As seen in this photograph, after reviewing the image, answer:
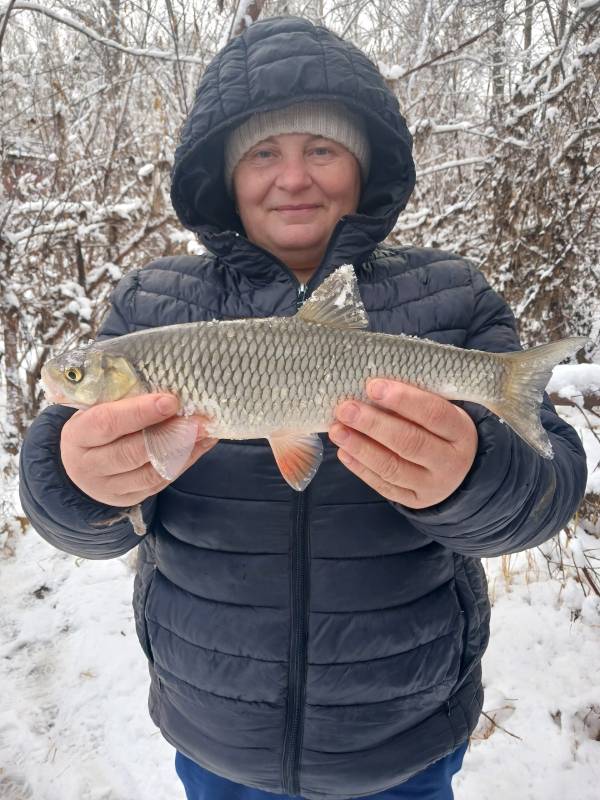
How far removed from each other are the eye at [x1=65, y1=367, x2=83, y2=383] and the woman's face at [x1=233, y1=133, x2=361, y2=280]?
0.70 metres

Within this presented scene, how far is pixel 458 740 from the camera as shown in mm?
1489

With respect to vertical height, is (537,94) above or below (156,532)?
above

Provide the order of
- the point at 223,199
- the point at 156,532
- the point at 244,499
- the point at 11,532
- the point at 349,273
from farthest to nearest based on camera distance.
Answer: the point at 11,532
the point at 223,199
the point at 156,532
the point at 244,499
the point at 349,273

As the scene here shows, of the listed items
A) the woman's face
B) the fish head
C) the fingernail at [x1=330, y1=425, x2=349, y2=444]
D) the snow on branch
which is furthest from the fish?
the snow on branch

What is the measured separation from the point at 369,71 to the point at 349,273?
0.74m

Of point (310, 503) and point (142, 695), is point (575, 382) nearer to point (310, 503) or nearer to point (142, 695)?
point (310, 503)

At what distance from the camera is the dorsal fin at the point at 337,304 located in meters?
1.36

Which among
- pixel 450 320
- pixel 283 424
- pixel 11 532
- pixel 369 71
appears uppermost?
pixel 369 71

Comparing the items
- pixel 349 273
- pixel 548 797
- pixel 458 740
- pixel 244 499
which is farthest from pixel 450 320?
pixel 548 797

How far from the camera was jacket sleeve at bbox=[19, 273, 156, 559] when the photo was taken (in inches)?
52.8

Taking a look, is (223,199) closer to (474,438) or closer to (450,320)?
(450,320)

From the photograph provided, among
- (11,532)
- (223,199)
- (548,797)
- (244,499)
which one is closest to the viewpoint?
(244,499)

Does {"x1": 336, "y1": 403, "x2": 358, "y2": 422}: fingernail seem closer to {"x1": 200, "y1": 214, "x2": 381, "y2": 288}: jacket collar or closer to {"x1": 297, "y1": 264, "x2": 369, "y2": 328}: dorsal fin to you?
{"x1": 297, "y1": 264, "x2": 369, "y2": 328}: dorsal fin

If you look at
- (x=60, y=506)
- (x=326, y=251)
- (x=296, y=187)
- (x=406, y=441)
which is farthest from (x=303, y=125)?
(x=60, y=506)
